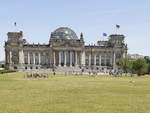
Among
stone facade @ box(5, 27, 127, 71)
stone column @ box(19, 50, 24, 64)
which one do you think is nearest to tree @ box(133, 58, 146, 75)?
stone facade @ box(5, 27, 127, 71)

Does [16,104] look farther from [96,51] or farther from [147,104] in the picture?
[96,51]

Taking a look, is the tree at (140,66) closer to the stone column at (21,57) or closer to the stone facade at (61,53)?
the stone facade at (61,53)

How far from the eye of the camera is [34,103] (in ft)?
93.0

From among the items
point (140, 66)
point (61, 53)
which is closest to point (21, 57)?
point (61, 53)

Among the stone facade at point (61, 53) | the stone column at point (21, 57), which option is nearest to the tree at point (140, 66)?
the stone facade at point (61, 53)

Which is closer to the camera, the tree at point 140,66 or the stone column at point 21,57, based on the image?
the tree at point 140,66

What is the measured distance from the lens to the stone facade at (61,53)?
19550 centimetres

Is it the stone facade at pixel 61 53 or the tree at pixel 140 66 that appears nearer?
the tree at pixel 140 66

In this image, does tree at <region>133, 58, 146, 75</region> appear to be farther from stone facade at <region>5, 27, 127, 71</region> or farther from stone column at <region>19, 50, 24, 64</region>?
stone column at <region>19, 50, 24, 64</region>

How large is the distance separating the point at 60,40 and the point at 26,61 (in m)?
23.0

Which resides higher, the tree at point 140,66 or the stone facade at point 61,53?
the stone facade at point 61,53

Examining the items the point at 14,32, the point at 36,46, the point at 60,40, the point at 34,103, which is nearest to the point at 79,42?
the point at 60,40

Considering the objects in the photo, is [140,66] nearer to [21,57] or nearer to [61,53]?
[61,53]

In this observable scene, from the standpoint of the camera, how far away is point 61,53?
644ft
